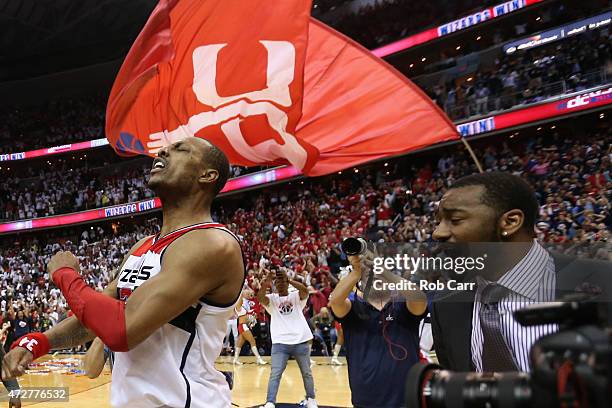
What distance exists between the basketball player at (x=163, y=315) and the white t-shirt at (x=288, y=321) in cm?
476

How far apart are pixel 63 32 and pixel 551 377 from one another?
112ft

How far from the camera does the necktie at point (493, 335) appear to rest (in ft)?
5.43

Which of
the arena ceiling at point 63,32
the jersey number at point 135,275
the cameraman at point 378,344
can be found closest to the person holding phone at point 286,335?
the cameraman at point 378,344

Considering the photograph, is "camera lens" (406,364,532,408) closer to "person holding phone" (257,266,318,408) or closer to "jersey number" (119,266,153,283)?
"jersey number" (119,266,153,283)

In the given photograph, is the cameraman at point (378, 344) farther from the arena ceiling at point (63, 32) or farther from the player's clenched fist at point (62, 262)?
the arena ceiling at point (63, 32)

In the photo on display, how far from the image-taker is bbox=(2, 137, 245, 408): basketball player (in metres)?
1.98

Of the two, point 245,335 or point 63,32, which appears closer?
point 245,335

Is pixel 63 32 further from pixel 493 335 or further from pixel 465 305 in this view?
pixel 493 335

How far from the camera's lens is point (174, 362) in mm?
2152

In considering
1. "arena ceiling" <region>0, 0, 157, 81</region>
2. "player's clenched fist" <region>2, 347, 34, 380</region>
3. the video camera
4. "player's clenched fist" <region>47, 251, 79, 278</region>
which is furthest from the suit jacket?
"arena ceiling" <region>0, 0, 157, 81</region>

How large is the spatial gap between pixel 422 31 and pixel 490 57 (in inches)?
96.6

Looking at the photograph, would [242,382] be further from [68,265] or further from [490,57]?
[490,57]

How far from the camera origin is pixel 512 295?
1.68 m

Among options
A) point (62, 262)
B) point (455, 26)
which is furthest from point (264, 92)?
point (455, 26)
